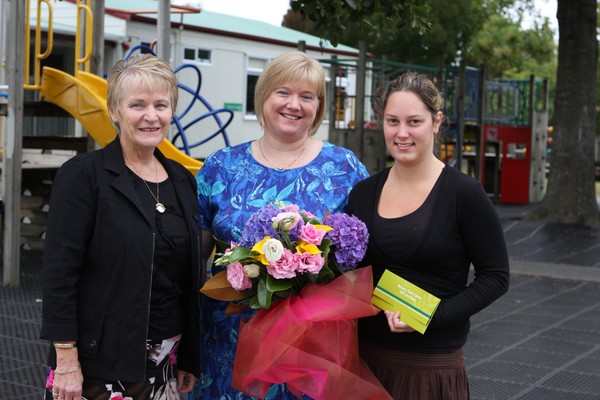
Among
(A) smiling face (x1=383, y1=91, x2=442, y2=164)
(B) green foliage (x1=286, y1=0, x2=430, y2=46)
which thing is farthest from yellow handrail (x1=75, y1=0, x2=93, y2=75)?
(A) smiling face (x1=383, y1=91, x2=442, y2=164)

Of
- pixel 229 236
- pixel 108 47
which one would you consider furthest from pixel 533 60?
pixel 229 236

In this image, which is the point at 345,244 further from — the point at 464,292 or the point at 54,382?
the point at 54,382

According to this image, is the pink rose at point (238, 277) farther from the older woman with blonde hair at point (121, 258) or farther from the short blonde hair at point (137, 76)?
the short blonde hair at point (137, 76)

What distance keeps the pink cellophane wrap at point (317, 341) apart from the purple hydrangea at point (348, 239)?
0.15 ft

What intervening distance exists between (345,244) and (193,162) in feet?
21.6

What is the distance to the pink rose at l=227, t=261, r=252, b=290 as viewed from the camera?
110 inches

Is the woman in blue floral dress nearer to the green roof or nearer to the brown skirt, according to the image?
the brown skirt

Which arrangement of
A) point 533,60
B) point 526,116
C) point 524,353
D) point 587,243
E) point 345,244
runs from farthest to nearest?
point 533,60, point 526,116, point 587,243, point 524,353, point 345,244

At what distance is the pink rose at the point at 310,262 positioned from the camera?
2730mm

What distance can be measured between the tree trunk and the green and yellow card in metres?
12.1

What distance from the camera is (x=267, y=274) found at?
9.21 feet

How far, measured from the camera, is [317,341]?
2750 millimetres

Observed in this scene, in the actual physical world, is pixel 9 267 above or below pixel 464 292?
below

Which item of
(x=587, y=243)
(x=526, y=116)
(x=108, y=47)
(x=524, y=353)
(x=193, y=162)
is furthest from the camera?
(x=526, y=116)
